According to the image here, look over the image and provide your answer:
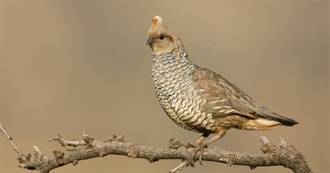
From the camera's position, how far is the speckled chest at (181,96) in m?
7.83

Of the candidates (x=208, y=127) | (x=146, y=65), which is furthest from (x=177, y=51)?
(x=146, y=65)

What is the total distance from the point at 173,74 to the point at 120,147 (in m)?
1.63

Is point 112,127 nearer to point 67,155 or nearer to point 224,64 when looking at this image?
point 224,64

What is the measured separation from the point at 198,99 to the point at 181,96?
0.50ft

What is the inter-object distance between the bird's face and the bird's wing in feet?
1.14

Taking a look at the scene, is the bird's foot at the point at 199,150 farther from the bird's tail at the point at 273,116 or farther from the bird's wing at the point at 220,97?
the bird's tail at the point at 273,116

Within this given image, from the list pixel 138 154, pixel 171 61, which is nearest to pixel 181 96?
pixel 171 61

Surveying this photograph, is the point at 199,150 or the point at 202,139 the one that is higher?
the point at 202,139

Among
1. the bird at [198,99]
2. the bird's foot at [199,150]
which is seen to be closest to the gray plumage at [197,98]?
the bird at [198,99]

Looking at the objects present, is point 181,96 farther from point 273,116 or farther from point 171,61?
point 273,116

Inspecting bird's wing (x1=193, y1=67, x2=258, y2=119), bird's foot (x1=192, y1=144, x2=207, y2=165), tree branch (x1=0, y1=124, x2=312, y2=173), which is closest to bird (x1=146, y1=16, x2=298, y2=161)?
bird's wing (x1=193, y1=67, x2=258, y2=119)

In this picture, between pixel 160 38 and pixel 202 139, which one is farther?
pixel 160 38

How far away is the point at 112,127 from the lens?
2553 centimetres

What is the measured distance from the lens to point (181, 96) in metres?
7.93
